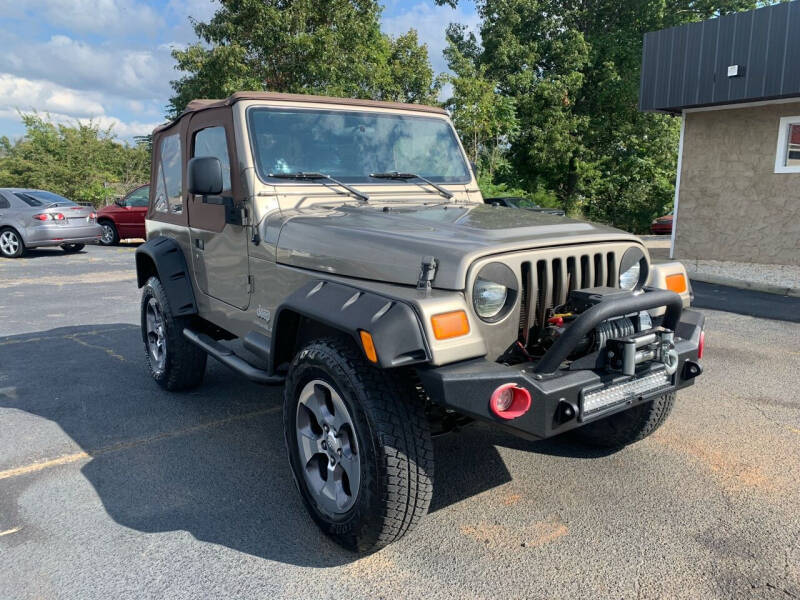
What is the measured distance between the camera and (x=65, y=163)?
2997 cm

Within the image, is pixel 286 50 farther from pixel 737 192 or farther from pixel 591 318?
pixel 591 318

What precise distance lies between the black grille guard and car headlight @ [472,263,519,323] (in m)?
0.28

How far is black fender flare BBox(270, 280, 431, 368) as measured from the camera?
232 cm

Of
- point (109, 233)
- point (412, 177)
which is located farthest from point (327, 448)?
point (109, 233)

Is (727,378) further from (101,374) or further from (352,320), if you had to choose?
(101,374)

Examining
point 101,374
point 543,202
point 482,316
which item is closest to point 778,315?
point 482,316

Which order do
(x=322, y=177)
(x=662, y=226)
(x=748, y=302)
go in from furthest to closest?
(x=662, y=226), (x=748, y=302), (x=322, y=177)

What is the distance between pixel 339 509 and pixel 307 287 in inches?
39.9

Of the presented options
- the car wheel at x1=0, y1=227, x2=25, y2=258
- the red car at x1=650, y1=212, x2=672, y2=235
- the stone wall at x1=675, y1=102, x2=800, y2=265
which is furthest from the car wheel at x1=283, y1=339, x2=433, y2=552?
the red car at x1=650, y1=212, x2=672, y2=235

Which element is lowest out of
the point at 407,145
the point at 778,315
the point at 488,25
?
the point at 778,315

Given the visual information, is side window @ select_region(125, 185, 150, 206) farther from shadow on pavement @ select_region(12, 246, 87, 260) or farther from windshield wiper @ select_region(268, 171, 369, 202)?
windshield wiper @ select_region(268, 171, 369, 202)

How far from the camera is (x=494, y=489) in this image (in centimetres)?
328

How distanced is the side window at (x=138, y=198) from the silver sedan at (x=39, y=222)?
1915mm

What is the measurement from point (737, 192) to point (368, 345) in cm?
1238
